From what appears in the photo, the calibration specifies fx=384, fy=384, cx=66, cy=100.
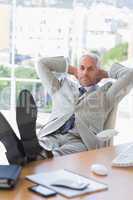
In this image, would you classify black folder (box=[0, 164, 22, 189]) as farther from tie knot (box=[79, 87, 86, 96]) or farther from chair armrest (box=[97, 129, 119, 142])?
tie knot (box=[79, 87, 86, 96])

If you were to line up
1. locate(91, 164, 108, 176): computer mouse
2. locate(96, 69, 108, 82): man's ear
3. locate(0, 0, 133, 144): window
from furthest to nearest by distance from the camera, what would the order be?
locate(0, 0, 133, 144): window → locate(96, 69, 108, 82): man's ear → locate(91, 164, 108, 176): computer mouse

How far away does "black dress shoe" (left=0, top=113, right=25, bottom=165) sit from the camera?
1855 mm

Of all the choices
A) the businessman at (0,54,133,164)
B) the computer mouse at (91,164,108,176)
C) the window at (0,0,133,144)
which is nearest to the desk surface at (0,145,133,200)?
the computer mouse at (91,164,108,176)

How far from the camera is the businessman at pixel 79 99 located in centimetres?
295

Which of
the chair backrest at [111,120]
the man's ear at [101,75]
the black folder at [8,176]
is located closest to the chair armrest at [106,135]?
the chair backrest at [111,120]

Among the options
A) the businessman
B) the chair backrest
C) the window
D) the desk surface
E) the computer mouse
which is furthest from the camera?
the window

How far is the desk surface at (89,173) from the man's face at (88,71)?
3.03 feet

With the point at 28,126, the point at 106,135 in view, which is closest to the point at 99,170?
the point at 28,126

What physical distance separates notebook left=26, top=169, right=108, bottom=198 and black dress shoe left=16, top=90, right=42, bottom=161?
21 cm

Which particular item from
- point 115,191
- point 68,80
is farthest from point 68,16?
point 115,191

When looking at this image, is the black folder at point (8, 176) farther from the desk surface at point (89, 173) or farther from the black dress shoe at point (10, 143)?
the black dress shoe at point (10, 143)

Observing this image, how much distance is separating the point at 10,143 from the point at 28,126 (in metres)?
0.16

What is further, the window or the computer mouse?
the window

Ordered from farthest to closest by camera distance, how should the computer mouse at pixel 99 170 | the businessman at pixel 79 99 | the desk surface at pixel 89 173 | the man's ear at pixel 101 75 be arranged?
the man's ear at pixel 101 75 < the businessman at pixel 79 99 < the computer mouse at pixel 99 170 < the desk surface at pixel 89 173
